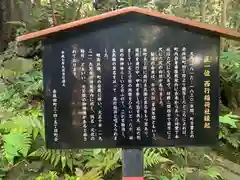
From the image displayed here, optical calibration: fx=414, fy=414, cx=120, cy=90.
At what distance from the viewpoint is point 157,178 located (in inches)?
176

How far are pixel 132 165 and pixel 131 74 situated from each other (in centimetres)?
72

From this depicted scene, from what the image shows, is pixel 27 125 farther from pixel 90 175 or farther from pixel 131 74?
pixel 131 74

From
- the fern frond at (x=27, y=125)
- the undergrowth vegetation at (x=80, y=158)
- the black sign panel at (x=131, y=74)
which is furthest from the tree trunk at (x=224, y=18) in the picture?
the black sign panel at (x=131, y=74)

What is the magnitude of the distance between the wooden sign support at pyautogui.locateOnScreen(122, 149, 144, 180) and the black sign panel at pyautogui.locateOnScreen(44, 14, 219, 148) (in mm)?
195

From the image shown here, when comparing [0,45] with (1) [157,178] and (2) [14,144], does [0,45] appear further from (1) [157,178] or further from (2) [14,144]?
(1) [157,178]

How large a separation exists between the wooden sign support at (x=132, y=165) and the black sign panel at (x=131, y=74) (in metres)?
0.19

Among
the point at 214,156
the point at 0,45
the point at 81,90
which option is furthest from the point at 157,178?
the point at 0,45

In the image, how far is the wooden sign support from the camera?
10.6ft

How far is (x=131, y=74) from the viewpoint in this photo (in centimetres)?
310

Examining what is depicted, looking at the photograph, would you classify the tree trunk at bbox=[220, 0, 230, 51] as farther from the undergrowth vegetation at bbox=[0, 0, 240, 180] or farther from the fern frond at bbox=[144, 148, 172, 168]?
the fern frond at bbox=[144, 148, 172, 168]

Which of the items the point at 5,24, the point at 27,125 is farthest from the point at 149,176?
the point at 5,24

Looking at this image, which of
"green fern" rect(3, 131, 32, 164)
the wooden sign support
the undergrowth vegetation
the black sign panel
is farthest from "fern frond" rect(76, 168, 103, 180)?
the black sign panel

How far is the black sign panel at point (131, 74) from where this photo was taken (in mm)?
3090

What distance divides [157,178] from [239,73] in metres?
2.88
